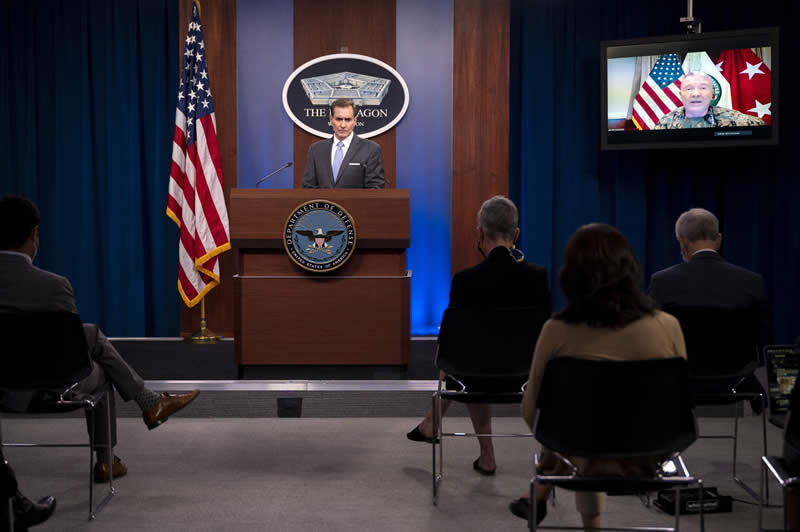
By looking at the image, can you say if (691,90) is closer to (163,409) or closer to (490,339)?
(490,339)

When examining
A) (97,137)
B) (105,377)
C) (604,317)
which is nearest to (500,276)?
(604,317)

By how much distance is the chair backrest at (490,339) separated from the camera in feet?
9.43

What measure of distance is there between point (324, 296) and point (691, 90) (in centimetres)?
344

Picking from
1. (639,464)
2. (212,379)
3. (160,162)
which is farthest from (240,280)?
(639,464)

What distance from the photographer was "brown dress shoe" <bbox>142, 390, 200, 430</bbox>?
3361 mm

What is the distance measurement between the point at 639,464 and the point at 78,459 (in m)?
2.83

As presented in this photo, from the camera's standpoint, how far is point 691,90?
19.2 ft

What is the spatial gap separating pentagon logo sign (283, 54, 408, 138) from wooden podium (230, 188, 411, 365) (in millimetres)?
2322

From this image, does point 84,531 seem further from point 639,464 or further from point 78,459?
point 639,464

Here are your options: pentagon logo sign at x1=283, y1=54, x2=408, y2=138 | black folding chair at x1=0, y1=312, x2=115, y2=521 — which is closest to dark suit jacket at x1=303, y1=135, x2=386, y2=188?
pentagon logo sign at x1=283, y1=54, x2=408, y2=138

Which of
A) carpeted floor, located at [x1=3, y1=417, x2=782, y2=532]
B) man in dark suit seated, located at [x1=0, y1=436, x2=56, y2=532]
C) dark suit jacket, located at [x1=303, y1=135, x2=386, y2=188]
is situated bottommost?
carpeted floor, located at [x1=3, y1=417, x2=782, y2=532]

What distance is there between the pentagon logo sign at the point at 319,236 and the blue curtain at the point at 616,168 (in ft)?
A: 8.52

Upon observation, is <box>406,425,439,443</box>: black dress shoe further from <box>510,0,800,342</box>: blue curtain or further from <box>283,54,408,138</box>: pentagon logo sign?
<box>283,54,408,138</box>: pentagon logo sign

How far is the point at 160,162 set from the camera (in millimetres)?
6609
